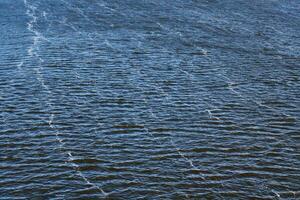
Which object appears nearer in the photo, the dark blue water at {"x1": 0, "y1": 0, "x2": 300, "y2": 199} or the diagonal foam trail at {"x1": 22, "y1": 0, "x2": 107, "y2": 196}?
the dark blue water at {"x1": 0, "y1": 0, "x2": 300, "y2": 199}

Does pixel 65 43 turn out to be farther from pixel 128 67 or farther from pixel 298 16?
pixel 298 16

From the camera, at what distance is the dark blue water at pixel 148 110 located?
131 feet

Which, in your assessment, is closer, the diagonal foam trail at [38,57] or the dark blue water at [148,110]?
the dark blue water at [148,110]

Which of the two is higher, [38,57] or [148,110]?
[38,57]

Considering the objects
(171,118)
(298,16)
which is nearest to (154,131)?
(171,118)

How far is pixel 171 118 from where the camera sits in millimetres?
51312

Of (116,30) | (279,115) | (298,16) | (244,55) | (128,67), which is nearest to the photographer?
(279,115)

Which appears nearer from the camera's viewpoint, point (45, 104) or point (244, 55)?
point (45, 104)

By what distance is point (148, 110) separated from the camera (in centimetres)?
5341

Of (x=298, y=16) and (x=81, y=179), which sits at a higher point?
(x=298, y=16)

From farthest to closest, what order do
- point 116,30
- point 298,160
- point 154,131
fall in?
point 116,30 → point 154,131 → point 298,160

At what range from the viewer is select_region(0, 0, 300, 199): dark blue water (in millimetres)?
39875

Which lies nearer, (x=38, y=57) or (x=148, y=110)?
(x=148, y=110)

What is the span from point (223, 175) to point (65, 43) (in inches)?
1856
